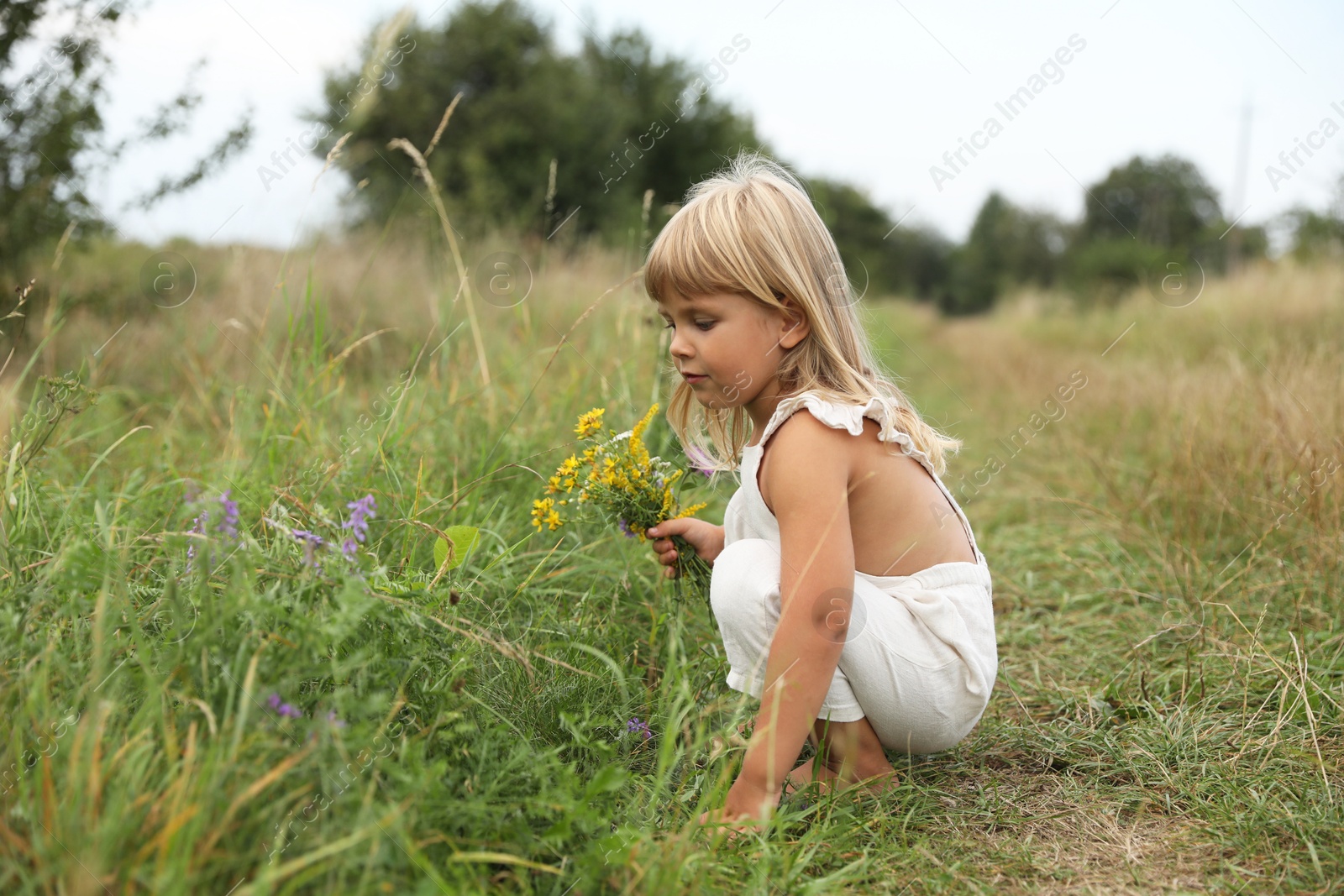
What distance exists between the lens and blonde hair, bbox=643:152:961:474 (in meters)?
1.68

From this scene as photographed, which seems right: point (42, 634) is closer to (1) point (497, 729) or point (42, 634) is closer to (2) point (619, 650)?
(1) point (497, 729)

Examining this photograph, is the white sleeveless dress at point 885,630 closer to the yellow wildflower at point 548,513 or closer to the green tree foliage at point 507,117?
the yellow wildflower at point 548,513

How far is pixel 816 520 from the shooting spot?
1.51 m

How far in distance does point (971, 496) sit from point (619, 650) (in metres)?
2.64

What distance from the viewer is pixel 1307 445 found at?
2.71m

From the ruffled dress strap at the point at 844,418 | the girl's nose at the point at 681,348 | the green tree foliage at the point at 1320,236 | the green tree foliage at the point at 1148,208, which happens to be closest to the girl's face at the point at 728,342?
the girl's nose at the point at 681,348

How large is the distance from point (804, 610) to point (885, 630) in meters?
0.23

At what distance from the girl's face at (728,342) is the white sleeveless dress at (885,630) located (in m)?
0.13

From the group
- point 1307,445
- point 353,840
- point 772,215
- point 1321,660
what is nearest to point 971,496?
point 1307,445

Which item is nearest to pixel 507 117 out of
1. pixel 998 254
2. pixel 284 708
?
pixel 284 708

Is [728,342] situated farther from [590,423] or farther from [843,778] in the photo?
[843,778]

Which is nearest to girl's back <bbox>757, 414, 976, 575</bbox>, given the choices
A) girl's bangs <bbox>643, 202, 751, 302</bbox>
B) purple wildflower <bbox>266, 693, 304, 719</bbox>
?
girl's bangs <bbox>643, 202, 751, 302</bbox>

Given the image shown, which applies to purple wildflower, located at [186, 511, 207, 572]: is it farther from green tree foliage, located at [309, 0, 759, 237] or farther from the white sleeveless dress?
green tree foliage, located at [309, 0, 759, 237]

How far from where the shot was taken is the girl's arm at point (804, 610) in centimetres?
146
